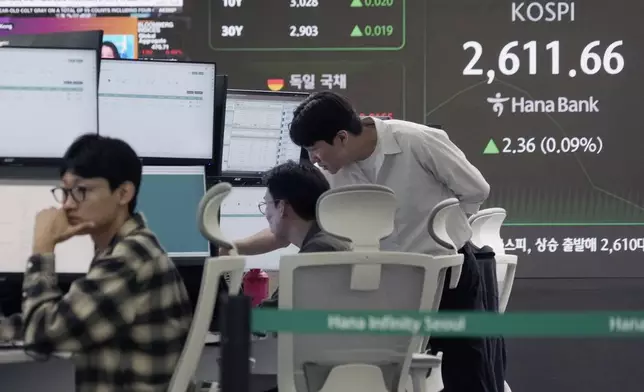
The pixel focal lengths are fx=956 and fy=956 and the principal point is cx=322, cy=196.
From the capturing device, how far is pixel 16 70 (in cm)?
263

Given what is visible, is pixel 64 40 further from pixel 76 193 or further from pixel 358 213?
pixel 358 213

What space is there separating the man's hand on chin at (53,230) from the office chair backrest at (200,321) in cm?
30

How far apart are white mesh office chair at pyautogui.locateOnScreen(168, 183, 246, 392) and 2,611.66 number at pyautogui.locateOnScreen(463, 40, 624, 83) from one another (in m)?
5.00

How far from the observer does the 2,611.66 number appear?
21.8ft

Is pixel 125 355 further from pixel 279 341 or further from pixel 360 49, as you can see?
Result: pixel 360 49

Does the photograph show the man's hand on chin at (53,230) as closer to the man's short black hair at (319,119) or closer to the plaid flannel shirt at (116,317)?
the plaid flannel shirt at (116,317)

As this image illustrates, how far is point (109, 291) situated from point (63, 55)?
41.5 inches

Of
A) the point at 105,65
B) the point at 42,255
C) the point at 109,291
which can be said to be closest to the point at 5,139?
the point at 105,65

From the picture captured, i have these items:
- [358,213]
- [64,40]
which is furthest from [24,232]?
[358,213]

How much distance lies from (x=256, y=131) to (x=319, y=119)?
44 centimetres

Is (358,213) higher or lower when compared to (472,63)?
lower

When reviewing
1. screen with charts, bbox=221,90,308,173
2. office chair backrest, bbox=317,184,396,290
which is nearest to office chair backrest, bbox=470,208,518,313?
screen with charts, bbox=221,90,308,173

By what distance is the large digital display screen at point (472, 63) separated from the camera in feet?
21.7

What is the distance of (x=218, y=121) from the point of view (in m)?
3.03
